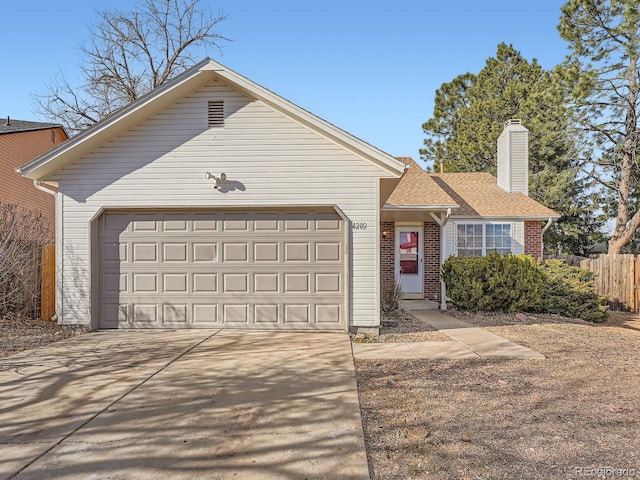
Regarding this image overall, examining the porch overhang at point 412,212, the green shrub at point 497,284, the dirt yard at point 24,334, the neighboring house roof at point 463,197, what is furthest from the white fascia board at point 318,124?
the dirt yard at point 24,334

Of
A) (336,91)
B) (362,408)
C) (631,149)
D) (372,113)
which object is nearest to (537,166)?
(631,149)

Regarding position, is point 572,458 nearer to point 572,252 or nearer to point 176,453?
point 176,453

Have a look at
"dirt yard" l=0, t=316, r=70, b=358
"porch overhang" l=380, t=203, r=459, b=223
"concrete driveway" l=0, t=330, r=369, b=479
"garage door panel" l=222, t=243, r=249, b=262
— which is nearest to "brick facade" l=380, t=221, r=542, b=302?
"porch overhang" l=380, t=203, r=459, b=223

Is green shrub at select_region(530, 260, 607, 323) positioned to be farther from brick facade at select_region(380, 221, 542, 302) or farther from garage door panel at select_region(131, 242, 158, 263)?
garage door panel at select_region(131, 242, 158, 263)

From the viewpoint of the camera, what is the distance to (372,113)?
530 inches

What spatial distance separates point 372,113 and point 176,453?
39.5ft

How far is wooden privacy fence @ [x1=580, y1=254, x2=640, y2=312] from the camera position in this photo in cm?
1297

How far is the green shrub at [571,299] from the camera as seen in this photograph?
36.0 feet

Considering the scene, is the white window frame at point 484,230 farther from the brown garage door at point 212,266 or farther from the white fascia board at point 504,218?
the brown garage door at point 212,266

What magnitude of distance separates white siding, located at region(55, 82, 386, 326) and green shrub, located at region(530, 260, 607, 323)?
274 inches

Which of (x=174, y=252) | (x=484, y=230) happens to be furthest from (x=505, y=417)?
(x=484, y=230)

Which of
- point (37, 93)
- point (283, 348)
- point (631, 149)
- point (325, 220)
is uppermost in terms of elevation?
point (37, 93)

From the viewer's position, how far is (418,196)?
11.6 m

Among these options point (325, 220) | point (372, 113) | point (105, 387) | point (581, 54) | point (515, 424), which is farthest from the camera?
point (581, 54)
